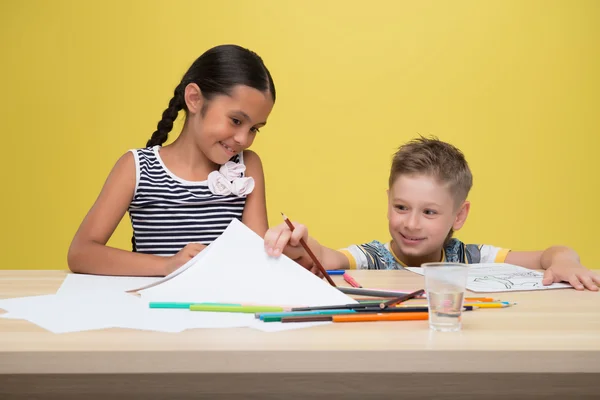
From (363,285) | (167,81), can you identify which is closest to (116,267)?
(363,285)

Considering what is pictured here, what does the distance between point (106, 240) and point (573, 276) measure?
2.75 feet

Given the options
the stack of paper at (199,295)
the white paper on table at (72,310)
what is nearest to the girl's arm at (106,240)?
the stack of paper at (199,295)

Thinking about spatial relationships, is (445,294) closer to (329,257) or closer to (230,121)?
(329,257)

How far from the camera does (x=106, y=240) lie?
4.70 ft

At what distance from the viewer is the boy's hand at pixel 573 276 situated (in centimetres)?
106

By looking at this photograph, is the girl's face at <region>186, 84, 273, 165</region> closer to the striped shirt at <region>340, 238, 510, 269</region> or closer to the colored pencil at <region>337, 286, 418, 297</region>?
the striped shirt at <region>340, 238, 510, 269</region>

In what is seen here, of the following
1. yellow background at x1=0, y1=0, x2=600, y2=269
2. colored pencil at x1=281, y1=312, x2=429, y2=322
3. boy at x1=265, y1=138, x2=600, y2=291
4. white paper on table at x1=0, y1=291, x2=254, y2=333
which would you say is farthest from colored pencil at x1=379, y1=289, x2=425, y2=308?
yellow background at x1=0, y1=0, x2=600, y2=269

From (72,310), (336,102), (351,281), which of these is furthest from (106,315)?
(336,102)

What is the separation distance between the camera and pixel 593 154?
2.73 metres

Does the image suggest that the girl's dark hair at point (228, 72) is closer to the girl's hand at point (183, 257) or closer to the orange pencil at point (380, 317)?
the girl's hand at point (183, 257)

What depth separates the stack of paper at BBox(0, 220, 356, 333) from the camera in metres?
0.76

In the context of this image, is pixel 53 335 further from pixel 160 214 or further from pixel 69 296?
pixel 160 214

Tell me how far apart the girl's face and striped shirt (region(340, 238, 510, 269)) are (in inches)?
12.4

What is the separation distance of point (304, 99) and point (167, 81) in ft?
1.59
